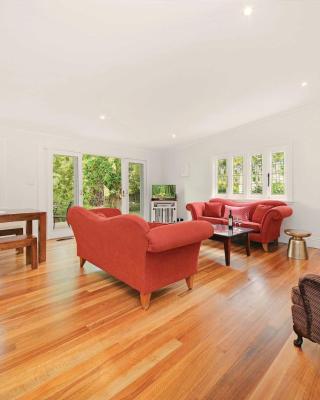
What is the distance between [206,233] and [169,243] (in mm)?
495

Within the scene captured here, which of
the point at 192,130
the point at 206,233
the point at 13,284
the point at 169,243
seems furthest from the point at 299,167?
the point at 13,284

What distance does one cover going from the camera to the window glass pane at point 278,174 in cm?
462

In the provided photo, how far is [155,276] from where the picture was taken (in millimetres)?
2068

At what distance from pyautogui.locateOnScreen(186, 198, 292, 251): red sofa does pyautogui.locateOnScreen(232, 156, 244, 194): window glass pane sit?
37 cm

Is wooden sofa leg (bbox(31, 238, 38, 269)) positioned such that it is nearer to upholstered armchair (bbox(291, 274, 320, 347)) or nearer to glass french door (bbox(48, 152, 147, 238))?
glass french door (bbox(48, 152, 147, 238))

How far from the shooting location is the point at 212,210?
5.07m

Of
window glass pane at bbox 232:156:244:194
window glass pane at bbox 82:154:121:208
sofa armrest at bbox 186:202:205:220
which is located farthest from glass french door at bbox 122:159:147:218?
window glass pane at bbox 232:156:244:194

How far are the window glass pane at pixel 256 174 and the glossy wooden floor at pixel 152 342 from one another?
2587 mm

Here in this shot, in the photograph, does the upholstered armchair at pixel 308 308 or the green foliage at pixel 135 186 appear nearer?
the upholstered armchair at pixel 308 308

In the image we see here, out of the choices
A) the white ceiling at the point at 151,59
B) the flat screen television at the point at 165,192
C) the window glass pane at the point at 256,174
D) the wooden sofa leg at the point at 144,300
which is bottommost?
the wooden sofa leg at the point at 144,300

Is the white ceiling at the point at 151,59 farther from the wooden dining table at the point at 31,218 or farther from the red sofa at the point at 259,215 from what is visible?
the red sofa at the point at 259,215

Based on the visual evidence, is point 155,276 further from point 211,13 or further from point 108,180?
point 108,180

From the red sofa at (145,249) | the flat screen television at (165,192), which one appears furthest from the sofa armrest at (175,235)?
the flat screen television at (165,192)

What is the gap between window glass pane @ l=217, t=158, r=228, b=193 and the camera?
5.61 meters
